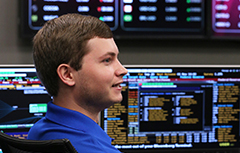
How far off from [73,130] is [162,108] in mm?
623

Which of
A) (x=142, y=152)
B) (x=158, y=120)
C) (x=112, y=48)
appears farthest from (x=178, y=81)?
(x=112, y=48)

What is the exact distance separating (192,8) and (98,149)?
2.75ft

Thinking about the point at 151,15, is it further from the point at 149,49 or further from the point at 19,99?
the point at 19,99

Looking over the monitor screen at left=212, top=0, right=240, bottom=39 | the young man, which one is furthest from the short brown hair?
the monitor screen at left=212, top=0, right=240, bottom=39

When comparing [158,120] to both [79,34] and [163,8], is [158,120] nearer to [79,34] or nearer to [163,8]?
[163,8]

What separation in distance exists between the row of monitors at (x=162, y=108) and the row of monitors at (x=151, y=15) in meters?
0.16

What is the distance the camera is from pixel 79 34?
0.48m

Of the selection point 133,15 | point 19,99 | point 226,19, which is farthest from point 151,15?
point 19,99

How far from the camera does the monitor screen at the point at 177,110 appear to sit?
103cm

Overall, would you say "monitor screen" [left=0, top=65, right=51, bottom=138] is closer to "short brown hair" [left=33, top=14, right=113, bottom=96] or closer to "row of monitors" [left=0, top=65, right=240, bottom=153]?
"row of monitors" [left=0, top=65, right=240, bottom=153]

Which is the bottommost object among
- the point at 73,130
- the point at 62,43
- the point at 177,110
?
the point at 177,110

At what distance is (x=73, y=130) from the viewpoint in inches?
18.1

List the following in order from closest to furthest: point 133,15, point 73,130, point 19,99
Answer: point 73,130 < point 19,99 < point 133,15

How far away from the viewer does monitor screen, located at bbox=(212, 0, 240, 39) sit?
1132 mm
